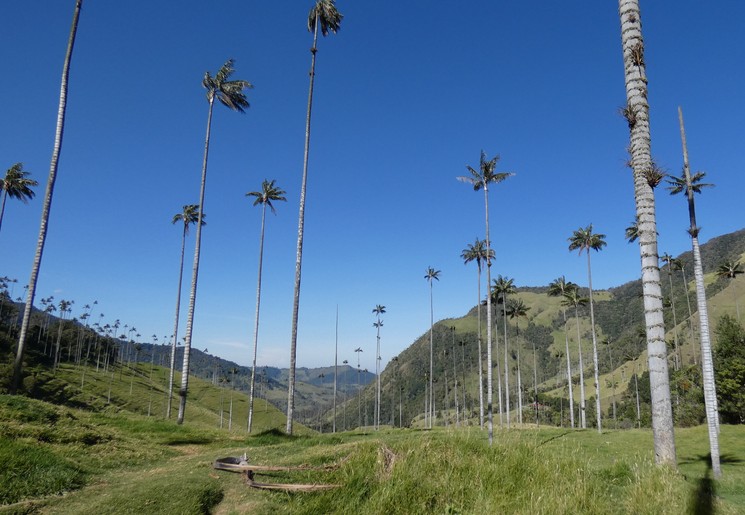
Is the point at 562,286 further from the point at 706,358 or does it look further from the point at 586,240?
the point at 706,358

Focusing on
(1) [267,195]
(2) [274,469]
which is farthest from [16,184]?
(2) [274,469]

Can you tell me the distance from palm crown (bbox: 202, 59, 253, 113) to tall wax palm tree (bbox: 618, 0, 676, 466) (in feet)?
102

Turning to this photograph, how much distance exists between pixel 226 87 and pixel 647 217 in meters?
34.1

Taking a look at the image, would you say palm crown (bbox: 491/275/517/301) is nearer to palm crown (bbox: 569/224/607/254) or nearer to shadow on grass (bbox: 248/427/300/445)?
palm crown (bbox: 569/224/607/254)

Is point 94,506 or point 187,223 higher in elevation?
point 187,223

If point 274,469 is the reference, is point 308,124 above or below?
above

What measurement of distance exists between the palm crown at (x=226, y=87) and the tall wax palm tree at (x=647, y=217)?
102 ft

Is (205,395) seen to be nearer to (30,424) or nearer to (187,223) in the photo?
(187,223)

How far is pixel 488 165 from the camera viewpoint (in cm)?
3634

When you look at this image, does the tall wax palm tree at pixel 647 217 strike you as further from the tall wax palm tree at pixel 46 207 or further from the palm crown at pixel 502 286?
the palm crown at pixel 502 286

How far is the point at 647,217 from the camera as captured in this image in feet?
34.6

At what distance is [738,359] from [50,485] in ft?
237

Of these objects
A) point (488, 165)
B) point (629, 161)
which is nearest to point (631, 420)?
point (488, 165)

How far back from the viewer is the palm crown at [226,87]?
35594mm
